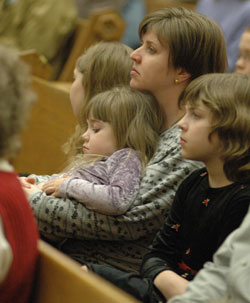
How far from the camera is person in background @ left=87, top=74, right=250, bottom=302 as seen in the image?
1534mm

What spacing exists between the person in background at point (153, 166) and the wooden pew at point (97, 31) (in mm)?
2117

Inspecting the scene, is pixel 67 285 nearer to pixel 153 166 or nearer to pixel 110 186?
pixel 110 186

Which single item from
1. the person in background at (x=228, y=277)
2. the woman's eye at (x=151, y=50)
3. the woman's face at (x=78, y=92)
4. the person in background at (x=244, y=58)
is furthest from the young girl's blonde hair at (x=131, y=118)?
the person in background at (x=244, y=58)

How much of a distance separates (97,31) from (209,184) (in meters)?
2.66

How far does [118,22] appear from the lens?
4113 mm

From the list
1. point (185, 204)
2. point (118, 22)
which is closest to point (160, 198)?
point (185, 204)

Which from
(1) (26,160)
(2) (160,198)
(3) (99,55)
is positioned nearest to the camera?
(2) (160,198)

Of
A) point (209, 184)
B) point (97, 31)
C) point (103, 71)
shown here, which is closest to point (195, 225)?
point (209, 184)

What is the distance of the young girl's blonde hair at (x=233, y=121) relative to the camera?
5.02 ft

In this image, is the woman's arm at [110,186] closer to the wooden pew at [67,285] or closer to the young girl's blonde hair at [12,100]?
the wooden pew at [67,285]

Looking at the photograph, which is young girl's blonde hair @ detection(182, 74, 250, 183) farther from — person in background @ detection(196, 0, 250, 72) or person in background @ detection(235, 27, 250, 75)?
person in background @ detection(196, 0, 250, 72)

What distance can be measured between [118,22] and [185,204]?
8.70ft

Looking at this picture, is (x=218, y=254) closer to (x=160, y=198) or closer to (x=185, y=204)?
(x=185, y=204)

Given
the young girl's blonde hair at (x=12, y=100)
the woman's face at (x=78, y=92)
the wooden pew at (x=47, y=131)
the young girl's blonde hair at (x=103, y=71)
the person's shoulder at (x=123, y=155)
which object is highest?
the young girl's blonde hair at (x=12, y=100)
